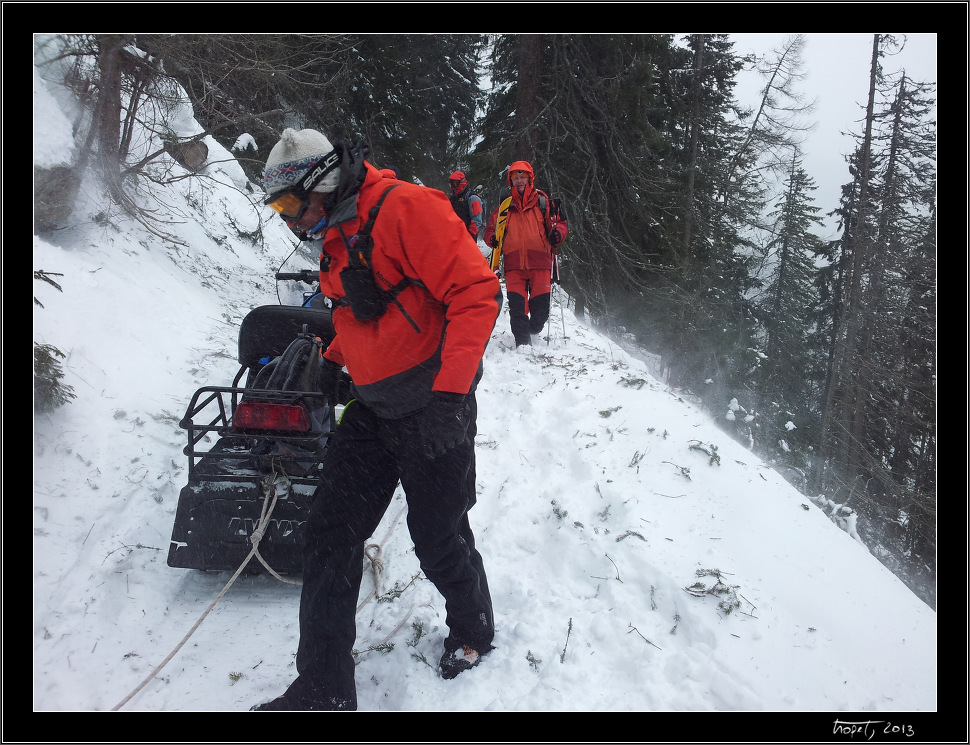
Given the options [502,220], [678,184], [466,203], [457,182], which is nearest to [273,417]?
[502,220]

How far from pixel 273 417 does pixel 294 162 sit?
53.4 inches

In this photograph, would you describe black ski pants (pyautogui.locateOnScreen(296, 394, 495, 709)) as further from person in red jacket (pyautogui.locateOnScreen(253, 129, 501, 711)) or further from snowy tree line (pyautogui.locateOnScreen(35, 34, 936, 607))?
snowy tree line (pyautogui.locateOnScreen(35, 34, 936, 607))

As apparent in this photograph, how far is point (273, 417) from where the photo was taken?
9.51 ft

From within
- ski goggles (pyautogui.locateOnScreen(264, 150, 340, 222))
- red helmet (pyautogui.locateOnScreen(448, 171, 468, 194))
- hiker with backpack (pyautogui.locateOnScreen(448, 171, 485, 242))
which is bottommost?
ski goggles (pyautogui.locateOnScreen(264, 150, 340, 222))

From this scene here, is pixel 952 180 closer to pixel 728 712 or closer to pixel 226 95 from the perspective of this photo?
pixel 728 712

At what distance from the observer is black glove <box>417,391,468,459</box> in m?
1.99

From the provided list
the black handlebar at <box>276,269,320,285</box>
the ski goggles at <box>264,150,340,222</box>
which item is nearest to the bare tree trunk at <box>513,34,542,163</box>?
the black handlebar at <box>276,269,320,285</box>

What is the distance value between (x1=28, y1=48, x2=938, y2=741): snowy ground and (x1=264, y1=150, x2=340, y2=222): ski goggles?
2.00 meters

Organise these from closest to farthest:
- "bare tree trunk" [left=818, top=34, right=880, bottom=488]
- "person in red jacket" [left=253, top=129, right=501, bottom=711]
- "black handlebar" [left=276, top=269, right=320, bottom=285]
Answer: "person in red jacket" [left=253, top=129, right=501, bottom=711], "black handlebar" [left=276, top=269, right=320, bottom=285], "bare tree trunk" [left=818, top=34, right=880, bottom=488]

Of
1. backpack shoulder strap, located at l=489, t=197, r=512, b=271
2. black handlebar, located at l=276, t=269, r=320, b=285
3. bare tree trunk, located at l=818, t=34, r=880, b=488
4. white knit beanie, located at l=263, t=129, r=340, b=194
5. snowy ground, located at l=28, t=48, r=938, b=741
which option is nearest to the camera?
white knit beanie, located at l=263, t=129, r=340, b=194

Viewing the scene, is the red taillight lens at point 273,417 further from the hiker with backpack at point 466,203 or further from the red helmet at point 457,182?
the red helmet at point 457,182

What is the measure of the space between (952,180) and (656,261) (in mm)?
9470

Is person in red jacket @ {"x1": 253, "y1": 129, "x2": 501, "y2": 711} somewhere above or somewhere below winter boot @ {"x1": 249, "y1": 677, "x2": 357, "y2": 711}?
above
